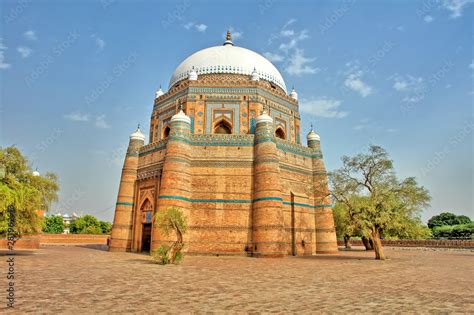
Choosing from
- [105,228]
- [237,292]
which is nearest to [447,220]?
[105,228]

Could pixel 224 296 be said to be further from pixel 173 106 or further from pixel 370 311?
pixel 173 106

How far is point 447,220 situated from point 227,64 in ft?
212

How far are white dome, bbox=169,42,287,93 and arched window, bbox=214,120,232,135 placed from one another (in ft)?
14.3

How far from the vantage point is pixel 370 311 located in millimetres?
5680

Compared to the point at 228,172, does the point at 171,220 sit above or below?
below

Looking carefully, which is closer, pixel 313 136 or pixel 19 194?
pixel 19 194

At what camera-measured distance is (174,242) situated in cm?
1452

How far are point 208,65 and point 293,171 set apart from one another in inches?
398

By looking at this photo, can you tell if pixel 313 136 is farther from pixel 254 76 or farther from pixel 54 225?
pixel 54 225

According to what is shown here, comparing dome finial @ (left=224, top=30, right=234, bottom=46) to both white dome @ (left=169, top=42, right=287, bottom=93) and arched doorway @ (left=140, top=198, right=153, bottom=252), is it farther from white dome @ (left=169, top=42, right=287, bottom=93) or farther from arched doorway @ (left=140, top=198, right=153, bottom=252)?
arched doorway @ (left=140, top=198, right=153, bottom=252)

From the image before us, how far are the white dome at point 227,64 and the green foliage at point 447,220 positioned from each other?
5874 centimetres

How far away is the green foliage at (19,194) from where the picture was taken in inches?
595

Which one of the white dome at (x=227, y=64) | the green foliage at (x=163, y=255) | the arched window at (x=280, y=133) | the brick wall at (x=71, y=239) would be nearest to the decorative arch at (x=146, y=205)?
the green foliage at (x=163, y=255)

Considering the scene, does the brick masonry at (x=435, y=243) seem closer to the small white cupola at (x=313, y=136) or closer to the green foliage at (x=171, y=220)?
the small white cupola at (x=313, y=136)
